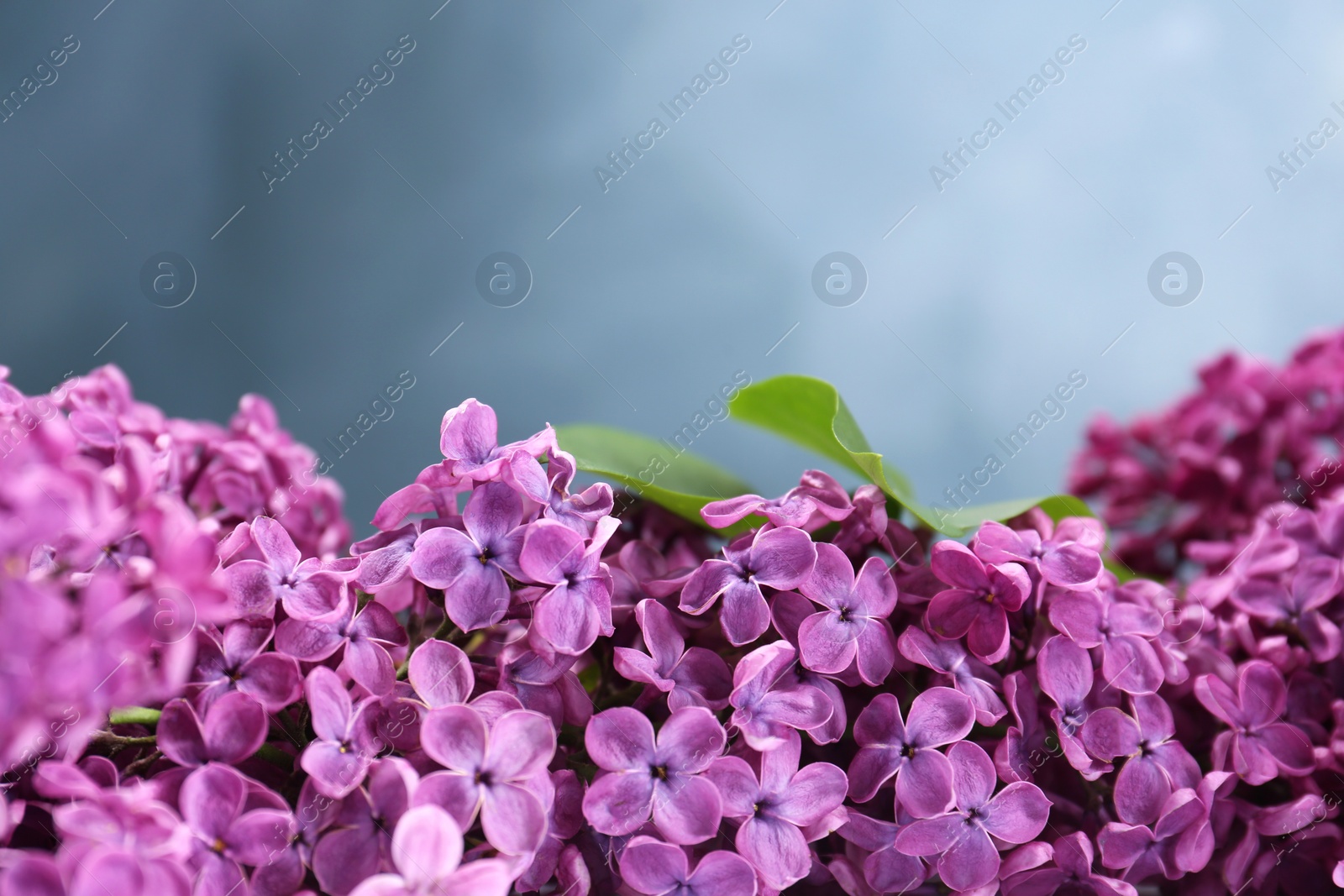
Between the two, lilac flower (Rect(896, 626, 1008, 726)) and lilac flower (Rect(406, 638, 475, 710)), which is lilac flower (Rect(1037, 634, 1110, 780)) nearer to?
lilac flower (Rect(896, 626, 1008, 726))

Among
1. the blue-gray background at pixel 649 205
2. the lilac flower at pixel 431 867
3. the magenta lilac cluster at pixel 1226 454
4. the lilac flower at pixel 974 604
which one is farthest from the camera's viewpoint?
the blue-gray background at pixel 649 205

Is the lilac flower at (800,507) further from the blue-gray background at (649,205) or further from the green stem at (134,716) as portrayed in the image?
the blue-gray background at (649,205)

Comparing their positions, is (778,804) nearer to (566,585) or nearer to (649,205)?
(566,585)

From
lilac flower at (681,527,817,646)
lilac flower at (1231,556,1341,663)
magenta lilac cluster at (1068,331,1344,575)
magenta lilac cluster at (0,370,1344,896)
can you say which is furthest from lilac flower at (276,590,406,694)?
magenta lilac cluster at (1068,331,1344,575)

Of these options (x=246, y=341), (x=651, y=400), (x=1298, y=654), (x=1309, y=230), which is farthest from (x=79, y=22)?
(x=1309, y=230)

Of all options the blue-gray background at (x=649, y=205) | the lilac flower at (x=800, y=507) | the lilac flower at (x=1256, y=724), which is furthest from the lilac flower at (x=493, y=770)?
the blue-gray background at (x=649, y=205)

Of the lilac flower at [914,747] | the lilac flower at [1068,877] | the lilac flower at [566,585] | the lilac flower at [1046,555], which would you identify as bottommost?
the lilac flower at [1068,877]

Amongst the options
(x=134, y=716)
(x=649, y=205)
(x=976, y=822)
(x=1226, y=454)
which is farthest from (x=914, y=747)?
(x=649, y=205)
